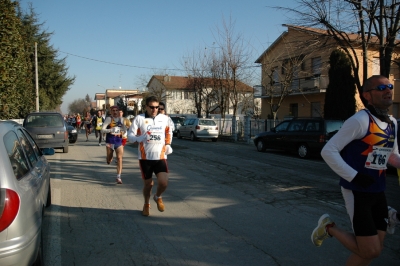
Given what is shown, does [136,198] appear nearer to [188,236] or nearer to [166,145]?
[166,145]

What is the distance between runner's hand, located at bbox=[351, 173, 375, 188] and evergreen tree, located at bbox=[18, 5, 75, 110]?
35234mm

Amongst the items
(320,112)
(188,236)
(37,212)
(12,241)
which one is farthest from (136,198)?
(320,112)

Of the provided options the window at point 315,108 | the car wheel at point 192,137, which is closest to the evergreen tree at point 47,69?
the car wheel at point 192,137

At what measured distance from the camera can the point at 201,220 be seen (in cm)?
546

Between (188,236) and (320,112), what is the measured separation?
Result: 24.3 m

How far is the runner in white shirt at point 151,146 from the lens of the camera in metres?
5.46

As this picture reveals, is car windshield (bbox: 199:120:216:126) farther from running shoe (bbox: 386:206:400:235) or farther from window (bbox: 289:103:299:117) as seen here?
running shoe (bbox: 386:206:400:235)

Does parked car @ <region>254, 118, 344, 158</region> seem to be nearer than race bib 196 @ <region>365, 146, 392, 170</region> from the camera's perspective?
No

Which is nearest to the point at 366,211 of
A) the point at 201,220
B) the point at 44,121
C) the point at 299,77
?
the point at 201,220

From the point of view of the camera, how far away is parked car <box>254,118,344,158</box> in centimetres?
1352

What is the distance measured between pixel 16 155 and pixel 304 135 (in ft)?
39.6

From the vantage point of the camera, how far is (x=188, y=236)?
473cm

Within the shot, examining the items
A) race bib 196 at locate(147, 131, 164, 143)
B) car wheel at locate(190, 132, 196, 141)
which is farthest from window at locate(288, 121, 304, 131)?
race bib 196 at locate(147, 131, 164, 143)

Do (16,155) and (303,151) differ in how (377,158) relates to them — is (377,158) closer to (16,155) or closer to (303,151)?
(16,155)
